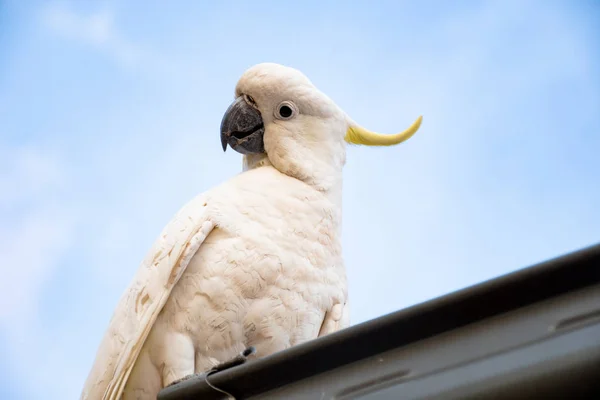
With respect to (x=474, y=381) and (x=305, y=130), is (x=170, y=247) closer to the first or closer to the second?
(x=305, y=130)

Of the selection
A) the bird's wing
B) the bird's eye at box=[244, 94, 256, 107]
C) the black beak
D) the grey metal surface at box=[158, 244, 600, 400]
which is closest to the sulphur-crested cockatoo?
the bird's wing

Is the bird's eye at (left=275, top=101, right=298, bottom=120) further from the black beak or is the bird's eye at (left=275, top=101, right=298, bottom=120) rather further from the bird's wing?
the bird's wing

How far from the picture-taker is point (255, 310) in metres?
2.89

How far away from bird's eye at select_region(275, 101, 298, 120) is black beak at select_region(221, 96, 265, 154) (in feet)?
0.31

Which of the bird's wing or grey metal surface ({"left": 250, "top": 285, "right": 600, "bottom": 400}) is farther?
the bird's wing

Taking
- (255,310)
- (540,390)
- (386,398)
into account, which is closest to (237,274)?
(255,310)

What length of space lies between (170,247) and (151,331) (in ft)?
1.04

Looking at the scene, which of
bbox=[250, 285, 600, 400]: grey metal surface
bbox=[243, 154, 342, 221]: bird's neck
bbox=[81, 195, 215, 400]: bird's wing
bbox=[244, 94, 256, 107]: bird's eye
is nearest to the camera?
bbox=[250, 285, 600, 400]: grey metal surface

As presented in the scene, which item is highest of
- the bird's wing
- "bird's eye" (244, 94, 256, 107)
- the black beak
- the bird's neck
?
"bird's eye" (244, 94, 256, 107)

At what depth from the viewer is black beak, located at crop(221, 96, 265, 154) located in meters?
3.51

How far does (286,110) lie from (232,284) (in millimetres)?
970

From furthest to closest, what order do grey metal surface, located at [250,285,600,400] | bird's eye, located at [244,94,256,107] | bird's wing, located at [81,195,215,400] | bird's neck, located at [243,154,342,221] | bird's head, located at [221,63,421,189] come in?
bird's eye, located at [244,94,256,107]
bird's head, located at [221,63,421,189]
bird's neck, located at [243,154,342,221]
bird's wing, located at [81,195,215,400]
grey metal surface, located at [250,285,600,400]

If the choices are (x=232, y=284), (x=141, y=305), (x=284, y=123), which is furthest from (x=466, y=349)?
(x=284, y=123)

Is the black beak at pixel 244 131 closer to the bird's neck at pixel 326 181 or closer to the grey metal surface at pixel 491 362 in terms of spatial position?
the bird's neck at pixel 326 181
